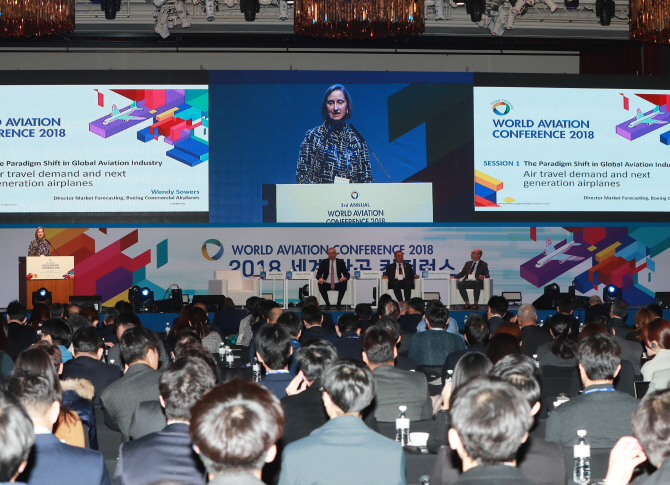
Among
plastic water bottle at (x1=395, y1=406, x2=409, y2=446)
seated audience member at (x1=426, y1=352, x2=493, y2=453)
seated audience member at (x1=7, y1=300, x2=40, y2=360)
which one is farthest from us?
seated audience member at (x1=7, y1=300, x2=40, y2=360)

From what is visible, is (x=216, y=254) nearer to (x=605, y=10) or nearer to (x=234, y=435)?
(x=605, y=10)

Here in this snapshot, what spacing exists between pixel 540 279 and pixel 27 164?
348 inches

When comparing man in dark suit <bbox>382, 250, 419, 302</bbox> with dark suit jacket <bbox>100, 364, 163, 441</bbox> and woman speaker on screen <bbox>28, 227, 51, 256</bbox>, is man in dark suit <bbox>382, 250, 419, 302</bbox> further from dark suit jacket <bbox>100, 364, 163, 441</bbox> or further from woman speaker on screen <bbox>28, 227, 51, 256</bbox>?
dark suit jacket <bbox>100, 364, 163, 441</bbox>

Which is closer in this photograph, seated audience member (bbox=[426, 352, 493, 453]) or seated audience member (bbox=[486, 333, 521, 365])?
seated audience member (bbox=[426, 352, 493, 453])

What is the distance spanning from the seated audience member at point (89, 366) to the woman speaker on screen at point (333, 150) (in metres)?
7.80

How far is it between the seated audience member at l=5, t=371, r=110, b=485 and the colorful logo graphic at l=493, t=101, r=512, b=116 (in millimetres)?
10466

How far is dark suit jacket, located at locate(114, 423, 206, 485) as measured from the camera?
7.39 ft

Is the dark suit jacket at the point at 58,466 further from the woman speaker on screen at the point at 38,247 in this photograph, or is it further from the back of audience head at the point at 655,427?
the woman speaker on screen at the point at 38,247

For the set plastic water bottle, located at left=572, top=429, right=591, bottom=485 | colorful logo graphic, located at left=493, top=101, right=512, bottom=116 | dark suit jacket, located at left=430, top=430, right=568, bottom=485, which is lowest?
plastic water bottle, located at left=572, top=429, right=591, bottom=485

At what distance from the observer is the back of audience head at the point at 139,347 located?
12.3 feet

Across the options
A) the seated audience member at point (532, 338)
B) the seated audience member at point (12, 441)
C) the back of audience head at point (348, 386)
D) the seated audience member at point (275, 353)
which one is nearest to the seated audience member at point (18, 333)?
the seated audience member at point (275, 353)

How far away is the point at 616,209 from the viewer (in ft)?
39.0

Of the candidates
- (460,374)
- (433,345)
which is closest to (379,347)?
(460,374)

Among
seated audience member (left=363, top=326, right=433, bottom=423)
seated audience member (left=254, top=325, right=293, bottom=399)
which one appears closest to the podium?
seated audience member (left=254, top=325, right=293, bottom=399)
